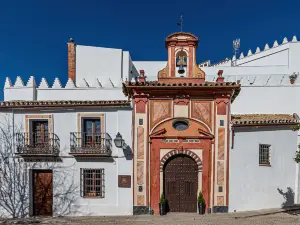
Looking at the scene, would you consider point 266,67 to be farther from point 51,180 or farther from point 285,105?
point 51,180

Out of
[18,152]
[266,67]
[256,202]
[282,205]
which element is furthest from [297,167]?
[18,152]

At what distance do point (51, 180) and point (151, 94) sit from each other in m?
6.57

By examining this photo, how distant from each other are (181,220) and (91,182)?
461cm

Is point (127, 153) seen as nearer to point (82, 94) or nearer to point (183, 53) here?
point (183, 53)

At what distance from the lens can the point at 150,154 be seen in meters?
10.8

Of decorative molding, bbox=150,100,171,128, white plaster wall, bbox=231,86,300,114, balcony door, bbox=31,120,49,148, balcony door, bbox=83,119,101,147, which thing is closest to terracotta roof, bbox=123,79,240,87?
decorative molding, bbox=150,100,171,128

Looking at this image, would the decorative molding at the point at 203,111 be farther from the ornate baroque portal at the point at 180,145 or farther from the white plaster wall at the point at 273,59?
the white plaster wall at the point at 273,59

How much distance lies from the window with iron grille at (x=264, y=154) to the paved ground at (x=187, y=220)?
2.47 metres

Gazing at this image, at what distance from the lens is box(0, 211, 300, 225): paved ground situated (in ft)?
32.2

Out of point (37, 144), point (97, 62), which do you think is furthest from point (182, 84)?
point (97, 62)

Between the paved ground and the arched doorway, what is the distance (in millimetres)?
488

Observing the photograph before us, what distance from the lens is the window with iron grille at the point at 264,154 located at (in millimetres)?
11438

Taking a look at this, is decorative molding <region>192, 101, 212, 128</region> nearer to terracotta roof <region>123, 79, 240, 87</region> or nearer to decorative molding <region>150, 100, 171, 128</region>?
terracotta roof <region>123, 79, 240, 87</region>

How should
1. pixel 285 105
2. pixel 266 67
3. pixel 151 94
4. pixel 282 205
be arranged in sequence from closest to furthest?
pixel 151 94 → pixel 282 205 → pixel 285 105 → pixel 266 67
